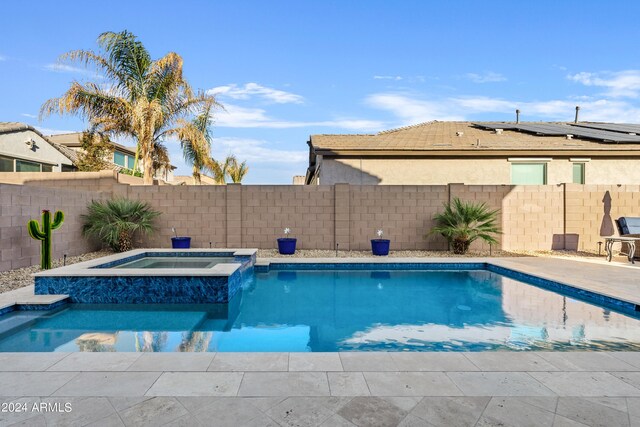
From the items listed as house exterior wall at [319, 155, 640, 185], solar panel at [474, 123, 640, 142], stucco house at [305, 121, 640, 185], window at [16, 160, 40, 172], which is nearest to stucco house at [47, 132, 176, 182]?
window at [16, 160, 40, 172]

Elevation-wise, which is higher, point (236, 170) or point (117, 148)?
point (117, 148)

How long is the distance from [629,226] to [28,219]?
14658mm

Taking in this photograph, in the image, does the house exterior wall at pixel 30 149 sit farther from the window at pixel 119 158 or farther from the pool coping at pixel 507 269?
the pool coping at pixel 507 269

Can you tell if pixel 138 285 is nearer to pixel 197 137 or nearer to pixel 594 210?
pixel 197 137

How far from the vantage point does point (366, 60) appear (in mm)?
15547

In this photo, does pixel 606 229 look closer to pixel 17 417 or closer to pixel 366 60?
pixel 366 60

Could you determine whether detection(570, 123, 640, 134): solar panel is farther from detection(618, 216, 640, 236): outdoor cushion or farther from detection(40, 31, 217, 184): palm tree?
detection(40, 31, 217, 184): palm tree

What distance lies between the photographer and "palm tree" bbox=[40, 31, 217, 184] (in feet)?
43.1

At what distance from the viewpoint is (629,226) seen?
10.2 m

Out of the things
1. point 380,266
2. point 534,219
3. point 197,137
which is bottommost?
point 380,266

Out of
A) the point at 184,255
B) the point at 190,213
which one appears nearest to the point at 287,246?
the point at 184,255

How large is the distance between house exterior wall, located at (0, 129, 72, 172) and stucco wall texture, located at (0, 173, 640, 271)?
11.5 meters

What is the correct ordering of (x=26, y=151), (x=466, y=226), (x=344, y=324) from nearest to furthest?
(x=344, y=324)
(x=466, y=226)
(x=26, y=151)

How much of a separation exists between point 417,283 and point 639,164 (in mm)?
12529
